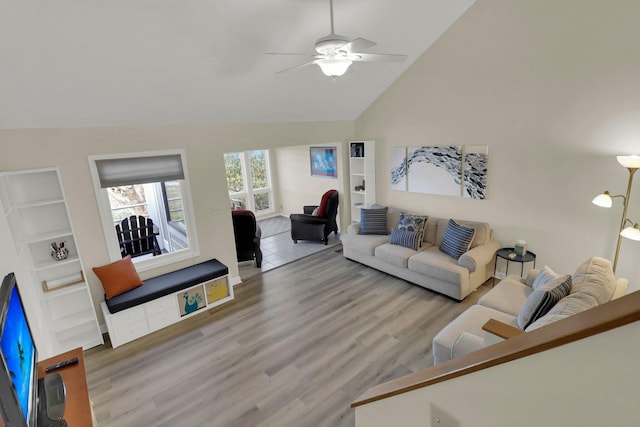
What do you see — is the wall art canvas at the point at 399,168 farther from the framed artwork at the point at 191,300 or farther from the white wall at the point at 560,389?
the white wall at the point at 560,389

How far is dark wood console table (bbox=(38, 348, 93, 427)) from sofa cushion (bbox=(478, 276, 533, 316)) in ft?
11.1

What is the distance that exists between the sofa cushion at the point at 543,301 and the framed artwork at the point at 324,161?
15.5 ft

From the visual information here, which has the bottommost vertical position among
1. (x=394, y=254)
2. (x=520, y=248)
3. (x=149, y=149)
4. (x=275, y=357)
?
(x=275, y=357)

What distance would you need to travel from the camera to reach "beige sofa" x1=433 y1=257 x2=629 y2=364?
244cm

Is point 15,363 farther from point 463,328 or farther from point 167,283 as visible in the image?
point 463,328

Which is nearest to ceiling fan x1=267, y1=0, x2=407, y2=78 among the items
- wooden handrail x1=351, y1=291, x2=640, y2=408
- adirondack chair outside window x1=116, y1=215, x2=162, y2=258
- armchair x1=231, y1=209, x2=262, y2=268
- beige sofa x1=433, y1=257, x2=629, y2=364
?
wooden handrail x1=351, y1=291, x2=640, y2=408

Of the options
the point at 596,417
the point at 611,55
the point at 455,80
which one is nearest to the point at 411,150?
the point at 455,80

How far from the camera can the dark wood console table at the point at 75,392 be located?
1.81 m

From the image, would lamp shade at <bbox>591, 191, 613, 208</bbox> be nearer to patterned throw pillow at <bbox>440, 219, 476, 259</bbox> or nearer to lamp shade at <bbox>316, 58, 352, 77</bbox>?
patterned throw pillow at <bbox>440, 219, 476, 259</bbox>

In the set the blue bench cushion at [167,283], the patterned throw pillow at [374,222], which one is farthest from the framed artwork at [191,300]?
the patterned throw pillow at [374,222]

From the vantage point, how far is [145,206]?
539 centimetres

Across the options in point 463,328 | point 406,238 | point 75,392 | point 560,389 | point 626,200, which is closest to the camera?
point 560,389

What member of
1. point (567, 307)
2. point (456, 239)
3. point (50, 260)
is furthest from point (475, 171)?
point (50, 260)

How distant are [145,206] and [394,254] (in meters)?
4.11
